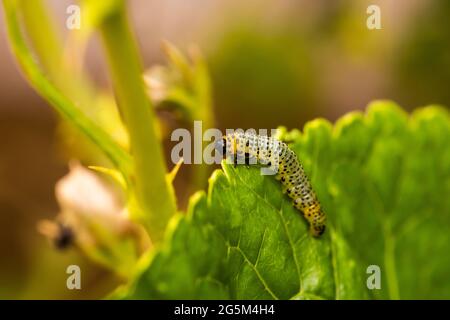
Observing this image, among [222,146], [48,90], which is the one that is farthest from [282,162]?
[48,90]

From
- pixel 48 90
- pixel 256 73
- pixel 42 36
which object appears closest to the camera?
pixel 48 90

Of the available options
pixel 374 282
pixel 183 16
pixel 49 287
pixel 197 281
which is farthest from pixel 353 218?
pixel 183 16

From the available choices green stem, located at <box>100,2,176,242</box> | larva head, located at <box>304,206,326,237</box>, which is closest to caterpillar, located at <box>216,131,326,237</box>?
larva head, located at <box>304,206,326,237</box>

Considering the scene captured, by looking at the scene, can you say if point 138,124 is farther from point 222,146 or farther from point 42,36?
point 42,36

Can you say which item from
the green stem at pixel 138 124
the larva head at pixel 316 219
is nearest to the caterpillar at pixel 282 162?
the larva head at pixel 316 219

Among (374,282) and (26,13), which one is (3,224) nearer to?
(26,13)

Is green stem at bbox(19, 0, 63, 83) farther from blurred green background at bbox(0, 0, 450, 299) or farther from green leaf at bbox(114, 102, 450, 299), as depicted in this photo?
blurred green background at bbox(0, 0, 450, 299)

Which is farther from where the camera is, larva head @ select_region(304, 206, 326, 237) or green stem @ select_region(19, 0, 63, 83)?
green stem @ select_region(19, 0, 63, 83)

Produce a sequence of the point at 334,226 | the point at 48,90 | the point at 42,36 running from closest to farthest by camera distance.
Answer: the point at 48,90
the point at 334,226
the point at 42,36
